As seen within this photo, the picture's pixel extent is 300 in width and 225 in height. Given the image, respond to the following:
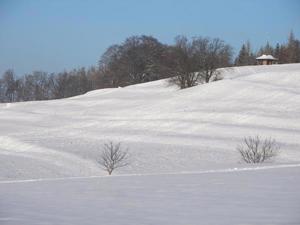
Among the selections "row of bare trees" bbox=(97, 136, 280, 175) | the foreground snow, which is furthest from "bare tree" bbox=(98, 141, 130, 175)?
the foreground snow

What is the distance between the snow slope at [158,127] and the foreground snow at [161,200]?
5.15m

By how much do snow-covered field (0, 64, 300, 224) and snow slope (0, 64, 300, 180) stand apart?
79mm

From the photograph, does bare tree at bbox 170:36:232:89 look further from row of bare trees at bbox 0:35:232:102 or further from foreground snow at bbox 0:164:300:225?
foreground snow at bbox 0:164:300:225

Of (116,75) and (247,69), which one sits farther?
(116,75)

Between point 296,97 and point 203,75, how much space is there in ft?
68.7

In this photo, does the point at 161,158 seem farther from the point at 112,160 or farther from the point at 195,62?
the point at 195,62

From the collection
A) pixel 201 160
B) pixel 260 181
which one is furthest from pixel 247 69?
pixel 260 181

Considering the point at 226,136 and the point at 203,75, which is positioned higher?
the point at 203,75

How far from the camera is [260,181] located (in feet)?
41.7

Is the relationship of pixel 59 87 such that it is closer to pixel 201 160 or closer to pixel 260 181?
pixel 201 160

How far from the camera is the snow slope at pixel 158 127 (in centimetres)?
2419

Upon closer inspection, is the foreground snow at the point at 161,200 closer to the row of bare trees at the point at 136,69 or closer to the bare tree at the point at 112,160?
the bare tree at the point at 112,160

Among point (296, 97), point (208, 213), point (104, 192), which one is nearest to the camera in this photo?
point (208, 213)

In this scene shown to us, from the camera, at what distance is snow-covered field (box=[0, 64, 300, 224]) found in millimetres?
9141
